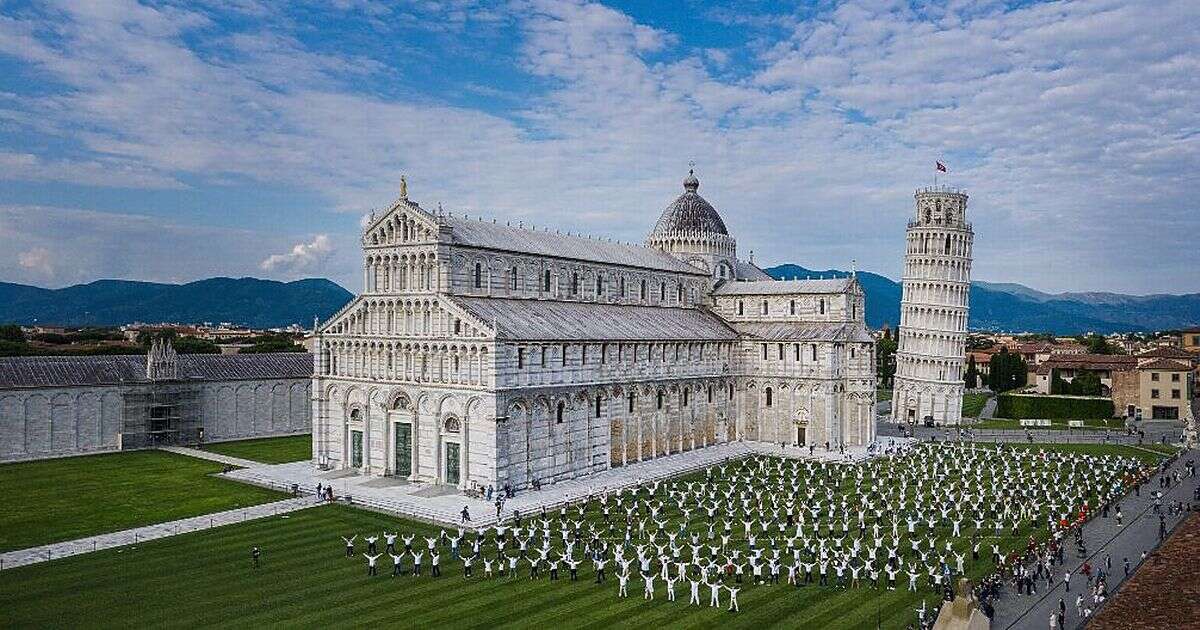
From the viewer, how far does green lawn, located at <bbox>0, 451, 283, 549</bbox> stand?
41.8m

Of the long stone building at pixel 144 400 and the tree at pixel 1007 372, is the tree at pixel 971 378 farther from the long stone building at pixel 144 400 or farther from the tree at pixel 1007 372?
the long stone building at pixel 144 400

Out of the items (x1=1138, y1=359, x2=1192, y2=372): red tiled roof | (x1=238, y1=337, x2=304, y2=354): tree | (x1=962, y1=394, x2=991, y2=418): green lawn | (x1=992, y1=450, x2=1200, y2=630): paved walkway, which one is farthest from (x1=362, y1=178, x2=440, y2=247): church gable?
(x1=1138, y1=359, x2=1192, y2=372): red tiled roof

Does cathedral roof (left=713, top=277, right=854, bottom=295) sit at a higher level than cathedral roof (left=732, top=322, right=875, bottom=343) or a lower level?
higher

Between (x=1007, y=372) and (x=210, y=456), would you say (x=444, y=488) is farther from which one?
(x=1007, y=372)

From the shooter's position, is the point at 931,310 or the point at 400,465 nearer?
the point at 400,465

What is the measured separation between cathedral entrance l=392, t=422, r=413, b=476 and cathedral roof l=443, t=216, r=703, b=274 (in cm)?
1205

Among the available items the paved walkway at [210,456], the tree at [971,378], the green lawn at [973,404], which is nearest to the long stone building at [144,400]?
the paved walkway at [210,456]

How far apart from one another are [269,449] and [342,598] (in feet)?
131

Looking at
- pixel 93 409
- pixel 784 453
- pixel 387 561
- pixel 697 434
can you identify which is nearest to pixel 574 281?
pixel 697 434

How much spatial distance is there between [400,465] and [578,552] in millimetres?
20353

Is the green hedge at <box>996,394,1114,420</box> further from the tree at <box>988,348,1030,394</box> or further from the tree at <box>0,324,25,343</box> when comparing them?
the tree at <box>0,324,25,343</box>

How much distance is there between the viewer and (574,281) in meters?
65.3

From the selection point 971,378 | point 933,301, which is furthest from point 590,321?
point 971,378

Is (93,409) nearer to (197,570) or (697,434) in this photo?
(197,570)
